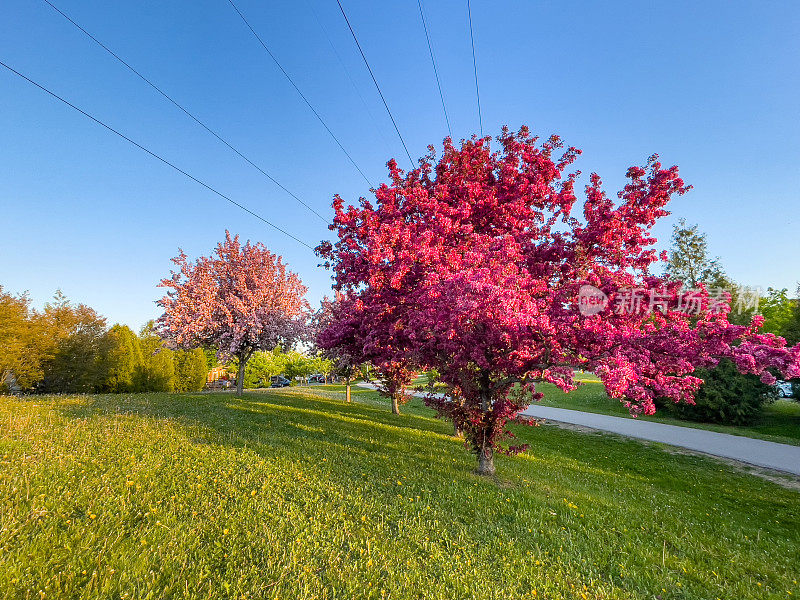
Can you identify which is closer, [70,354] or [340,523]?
[340,523]

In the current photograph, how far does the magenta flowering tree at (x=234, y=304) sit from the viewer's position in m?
16.5

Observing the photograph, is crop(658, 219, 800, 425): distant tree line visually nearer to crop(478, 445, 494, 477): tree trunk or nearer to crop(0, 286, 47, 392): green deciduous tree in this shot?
crop(478, 445, 494, 477): tree trunk

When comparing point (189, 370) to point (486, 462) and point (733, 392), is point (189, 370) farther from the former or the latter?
point (733, 392)

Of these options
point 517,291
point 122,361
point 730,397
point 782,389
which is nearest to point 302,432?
point 517,291

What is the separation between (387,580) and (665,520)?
18.6 ft

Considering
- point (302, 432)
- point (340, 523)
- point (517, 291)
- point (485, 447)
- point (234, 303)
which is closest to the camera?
point (340, 523)

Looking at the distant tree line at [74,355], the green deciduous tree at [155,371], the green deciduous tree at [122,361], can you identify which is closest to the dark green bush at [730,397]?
the distant tree line at [74,355]

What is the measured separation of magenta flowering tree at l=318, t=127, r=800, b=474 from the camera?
5836 millimetres

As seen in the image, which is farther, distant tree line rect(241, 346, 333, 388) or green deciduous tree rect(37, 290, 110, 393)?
distant tree line rect(241, 346, 333, 388)

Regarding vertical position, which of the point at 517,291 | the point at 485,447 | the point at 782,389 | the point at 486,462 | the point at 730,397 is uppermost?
the point at 517,291

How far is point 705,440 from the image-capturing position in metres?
14.5

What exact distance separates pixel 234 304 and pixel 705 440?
21.2 m

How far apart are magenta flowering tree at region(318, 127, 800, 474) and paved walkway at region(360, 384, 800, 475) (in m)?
7.69

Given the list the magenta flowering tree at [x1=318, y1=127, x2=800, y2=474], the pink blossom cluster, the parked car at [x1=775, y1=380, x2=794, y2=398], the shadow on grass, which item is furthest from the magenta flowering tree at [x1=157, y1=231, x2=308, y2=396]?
the parked car at [x1=775, y1=380, x2=794, y2=398]
